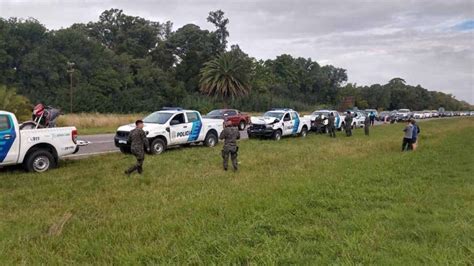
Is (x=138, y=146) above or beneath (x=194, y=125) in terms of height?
beneath

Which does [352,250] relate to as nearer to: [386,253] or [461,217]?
[386,253]

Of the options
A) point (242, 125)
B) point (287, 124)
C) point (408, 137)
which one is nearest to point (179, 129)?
point (287, 124)

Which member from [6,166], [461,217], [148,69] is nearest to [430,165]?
[461,217]

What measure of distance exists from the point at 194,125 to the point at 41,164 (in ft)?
→ 22.2

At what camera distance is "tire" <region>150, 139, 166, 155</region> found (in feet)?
49.2

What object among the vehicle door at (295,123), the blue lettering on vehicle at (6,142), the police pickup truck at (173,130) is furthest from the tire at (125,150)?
the vehicle door at (295,123)

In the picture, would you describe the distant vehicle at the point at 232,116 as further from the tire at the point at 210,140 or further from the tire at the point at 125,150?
the tire at the point at 125,150

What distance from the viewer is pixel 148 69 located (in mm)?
79188

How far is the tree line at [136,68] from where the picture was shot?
219 feet

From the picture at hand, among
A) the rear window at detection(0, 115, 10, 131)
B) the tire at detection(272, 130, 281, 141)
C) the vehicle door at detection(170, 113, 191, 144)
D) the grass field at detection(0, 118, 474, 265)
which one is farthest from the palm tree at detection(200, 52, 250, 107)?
the rear window at detection(0, 115, 10, 131)

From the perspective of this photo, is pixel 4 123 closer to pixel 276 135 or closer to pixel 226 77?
pixel 276 135

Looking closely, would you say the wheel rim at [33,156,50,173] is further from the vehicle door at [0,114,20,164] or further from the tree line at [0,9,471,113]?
the tree line at [0,9,471,113]

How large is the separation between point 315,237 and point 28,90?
6995 centimetres

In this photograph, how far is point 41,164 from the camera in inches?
443
